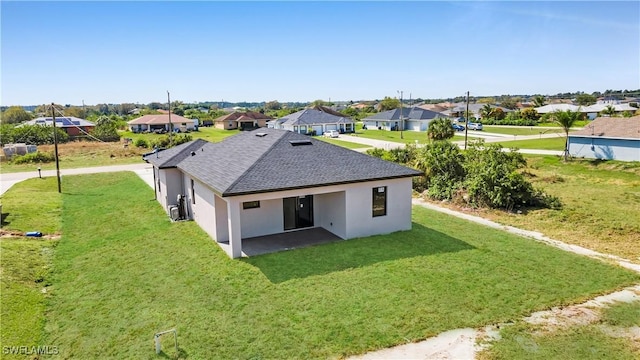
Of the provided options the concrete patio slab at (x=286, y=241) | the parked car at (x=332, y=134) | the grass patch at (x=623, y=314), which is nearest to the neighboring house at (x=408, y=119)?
the parked car at (x=332, y=134)

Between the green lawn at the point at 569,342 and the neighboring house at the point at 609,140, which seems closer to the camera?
the green lawn at the point at 569,342

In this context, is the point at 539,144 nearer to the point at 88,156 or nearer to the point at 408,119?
the point at 408,119

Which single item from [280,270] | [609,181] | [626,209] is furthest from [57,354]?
[609,181]

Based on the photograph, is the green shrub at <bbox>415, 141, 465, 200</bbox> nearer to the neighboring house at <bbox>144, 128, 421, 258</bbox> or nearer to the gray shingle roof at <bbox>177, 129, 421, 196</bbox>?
the neighboring house at <bbox>144, 128, 421, 258</bbox>

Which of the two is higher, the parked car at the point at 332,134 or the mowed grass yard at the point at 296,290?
the parked car at the point at 332,134

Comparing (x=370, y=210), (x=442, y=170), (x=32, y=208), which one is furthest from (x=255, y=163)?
(x=32, y=208)

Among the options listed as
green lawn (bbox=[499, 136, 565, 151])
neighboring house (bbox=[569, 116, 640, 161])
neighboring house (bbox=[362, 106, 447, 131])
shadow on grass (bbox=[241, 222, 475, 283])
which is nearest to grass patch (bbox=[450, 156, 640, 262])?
neighboring house (bbox=[569, 116, 640, 161])

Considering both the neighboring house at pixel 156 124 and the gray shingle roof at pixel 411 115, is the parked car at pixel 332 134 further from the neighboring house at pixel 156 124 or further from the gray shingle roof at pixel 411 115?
the neighboring house at pixel 156 124
